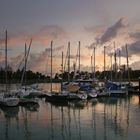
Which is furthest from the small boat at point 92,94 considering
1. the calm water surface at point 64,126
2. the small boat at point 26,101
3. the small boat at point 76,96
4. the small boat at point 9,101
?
the calm water surface at point 64,126

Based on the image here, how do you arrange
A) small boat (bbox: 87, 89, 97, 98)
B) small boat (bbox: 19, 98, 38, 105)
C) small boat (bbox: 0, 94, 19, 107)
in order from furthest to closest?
small boat (bbox: 87, 89, 97, 98)
small boat (bbox: 19, 98, 38, 105)
small boat (bbox: 0, 94, 19, 107)

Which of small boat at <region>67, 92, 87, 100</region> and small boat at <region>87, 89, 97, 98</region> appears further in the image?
small boat at <region>87, 89, 97, 98</region>

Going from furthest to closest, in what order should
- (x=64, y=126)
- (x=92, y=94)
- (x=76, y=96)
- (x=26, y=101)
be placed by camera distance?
(x=92, y=94), (x=76, y=96), (x=26, y=101), (x=64, y=126)

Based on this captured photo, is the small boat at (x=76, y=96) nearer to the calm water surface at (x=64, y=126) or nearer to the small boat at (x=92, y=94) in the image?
the small boat at (x=92, y=94)

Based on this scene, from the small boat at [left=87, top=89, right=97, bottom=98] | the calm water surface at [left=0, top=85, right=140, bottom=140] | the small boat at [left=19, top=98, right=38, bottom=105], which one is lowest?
the calm water surface at [left=0, top=85, right=140, bottom=140]

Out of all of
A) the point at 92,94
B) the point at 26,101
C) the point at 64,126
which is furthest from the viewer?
the point at 92,94

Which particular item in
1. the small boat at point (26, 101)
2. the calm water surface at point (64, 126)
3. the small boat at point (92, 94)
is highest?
the small boat at point (92, 94)

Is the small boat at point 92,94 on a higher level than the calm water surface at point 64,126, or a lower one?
higher

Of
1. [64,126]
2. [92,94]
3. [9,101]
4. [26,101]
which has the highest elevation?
[92,94]

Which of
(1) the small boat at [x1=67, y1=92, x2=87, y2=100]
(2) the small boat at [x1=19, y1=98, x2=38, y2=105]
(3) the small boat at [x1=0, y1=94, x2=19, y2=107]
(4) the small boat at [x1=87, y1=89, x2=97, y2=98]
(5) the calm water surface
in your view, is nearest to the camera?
(5) the calm water surface

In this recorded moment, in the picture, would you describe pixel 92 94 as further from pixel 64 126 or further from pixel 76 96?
pixel 64 126

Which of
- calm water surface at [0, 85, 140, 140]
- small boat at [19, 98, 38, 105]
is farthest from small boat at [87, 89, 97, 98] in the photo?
calm water surface at [0, 85, 140, 140]

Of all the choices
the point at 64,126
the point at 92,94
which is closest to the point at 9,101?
the point at 64,126

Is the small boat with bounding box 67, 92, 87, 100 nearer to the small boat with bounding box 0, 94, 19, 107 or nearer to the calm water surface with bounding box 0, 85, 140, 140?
the small boat with bounding box 0, 94, 19, 107
